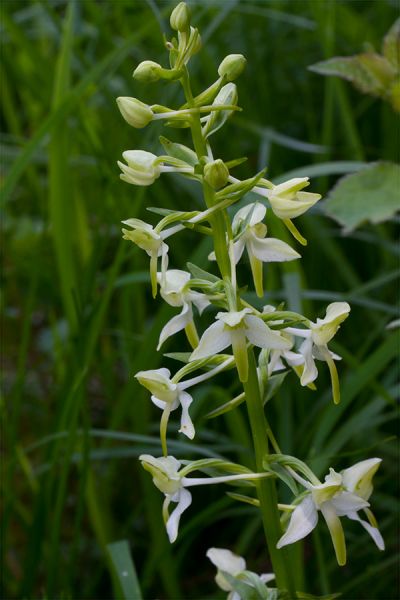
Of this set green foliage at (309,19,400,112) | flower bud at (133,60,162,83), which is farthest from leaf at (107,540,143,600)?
green foliage at (309,19,400,112)

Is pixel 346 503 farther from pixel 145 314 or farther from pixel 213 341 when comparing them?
pixel 145 314

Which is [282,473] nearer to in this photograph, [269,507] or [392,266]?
[269,507]

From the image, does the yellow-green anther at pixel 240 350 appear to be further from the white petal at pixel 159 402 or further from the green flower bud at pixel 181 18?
the green flower bud at pixel 181 18

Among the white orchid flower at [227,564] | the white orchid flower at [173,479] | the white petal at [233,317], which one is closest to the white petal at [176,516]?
the white orchid flower at [173,479]

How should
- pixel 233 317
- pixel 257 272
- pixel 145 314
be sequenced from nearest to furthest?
pixel 233 317 < pixel 257 272 < pixel 145 314

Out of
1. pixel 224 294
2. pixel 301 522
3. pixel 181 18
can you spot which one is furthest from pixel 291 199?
pixel 301 522

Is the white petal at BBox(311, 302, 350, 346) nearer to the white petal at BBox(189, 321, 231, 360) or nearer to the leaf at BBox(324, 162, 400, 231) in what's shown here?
the white petal at BBox(189, 321, 231, 360)
